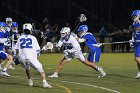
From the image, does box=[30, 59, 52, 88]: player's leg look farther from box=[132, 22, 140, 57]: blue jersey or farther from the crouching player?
box=[132, 22, 140, 57]: blue jersey

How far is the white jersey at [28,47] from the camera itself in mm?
14566

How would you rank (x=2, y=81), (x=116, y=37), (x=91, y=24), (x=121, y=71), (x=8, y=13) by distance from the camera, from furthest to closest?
(x=91, y=24), (x=8, y=13), (x=116, y=37), (x=121, y=71), (x=2, y=81)

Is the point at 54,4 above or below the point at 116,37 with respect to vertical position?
above

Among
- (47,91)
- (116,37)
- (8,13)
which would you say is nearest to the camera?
(47,91)

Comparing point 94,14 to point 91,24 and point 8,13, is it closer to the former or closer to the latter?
point 91,24

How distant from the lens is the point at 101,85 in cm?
1515

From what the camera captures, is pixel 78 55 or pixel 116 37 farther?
pixel 116 37

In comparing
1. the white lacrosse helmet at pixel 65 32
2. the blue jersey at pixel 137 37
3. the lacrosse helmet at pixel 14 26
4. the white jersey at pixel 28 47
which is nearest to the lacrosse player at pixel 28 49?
the white jersey at pixel 28 47

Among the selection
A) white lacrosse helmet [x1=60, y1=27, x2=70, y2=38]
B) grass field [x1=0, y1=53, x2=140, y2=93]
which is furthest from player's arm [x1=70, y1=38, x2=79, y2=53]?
grass field [x1=0, y1=53, x2=140, y2=93]

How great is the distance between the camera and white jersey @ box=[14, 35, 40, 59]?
1457cm

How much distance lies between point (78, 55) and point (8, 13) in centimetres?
2533

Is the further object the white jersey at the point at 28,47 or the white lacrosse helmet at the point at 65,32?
the white lacrosse helmet at the point at 65,32

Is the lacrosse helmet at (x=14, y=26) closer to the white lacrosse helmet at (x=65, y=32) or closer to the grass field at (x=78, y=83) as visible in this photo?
the grass field at (x=78, y=83)

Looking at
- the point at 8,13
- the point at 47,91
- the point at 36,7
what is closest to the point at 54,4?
the point at 36,7
